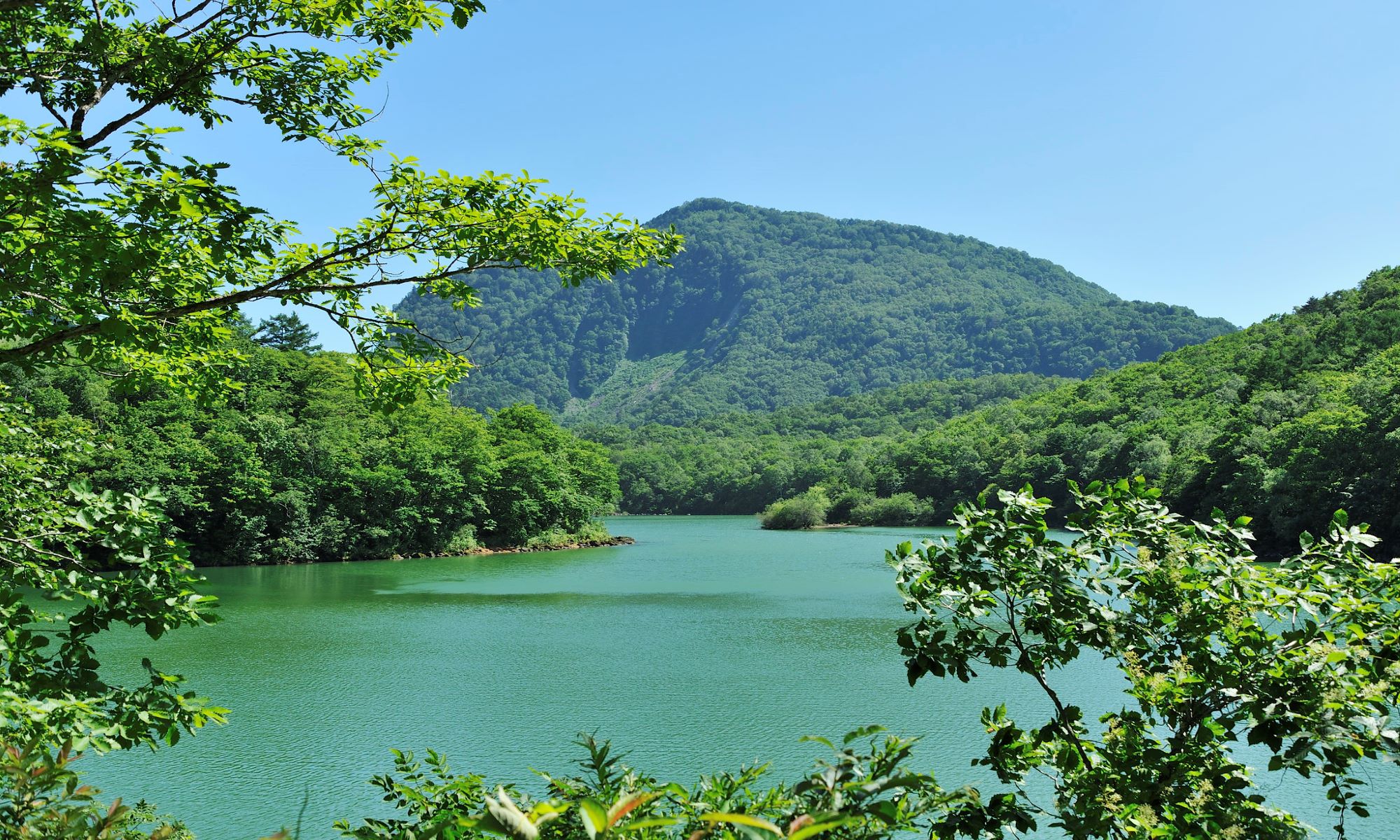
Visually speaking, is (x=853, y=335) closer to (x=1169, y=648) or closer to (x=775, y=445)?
(x=775, y=445)

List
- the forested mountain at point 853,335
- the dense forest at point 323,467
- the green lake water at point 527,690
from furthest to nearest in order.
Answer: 1. the forested mountain at point 853,335
2. the dense forest at point 323,467
3. the green lake water at point 527,690

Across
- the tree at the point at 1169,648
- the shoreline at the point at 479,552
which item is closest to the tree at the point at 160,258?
the tree at the point at 1169,648

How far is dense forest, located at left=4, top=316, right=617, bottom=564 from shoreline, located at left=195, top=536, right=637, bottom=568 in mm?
221

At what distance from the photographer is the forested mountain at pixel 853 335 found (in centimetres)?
13462

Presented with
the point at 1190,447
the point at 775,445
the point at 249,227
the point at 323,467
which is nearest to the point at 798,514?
the point at 1190,447

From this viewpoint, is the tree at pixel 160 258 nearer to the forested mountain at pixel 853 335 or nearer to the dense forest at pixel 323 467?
the dense forest at pixel 323 467

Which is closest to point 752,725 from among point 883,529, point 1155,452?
point 1155,452

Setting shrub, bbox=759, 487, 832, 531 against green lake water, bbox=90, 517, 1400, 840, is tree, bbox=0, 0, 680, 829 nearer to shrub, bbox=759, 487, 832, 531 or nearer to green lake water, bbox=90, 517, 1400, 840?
green lake water, bbox=90, 517, 1400, 840

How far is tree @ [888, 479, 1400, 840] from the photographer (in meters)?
2.35

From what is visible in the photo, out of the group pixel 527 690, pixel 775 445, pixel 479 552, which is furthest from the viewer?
pixel 775 445

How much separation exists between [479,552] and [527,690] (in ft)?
81.1

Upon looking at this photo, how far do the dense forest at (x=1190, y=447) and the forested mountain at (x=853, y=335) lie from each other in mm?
53962

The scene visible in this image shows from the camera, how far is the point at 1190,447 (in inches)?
1512

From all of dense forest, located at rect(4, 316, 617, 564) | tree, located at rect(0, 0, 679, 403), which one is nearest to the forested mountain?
dense forest, located at rect(4, 316, 617, 564)
